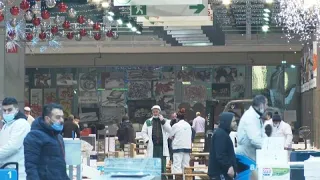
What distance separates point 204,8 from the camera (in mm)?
17906

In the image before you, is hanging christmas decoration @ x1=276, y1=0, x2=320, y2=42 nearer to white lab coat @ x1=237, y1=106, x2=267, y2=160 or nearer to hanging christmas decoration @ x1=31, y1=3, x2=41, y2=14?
hanging christmas decoration @ x1=31, y1=3, x2=41, y2=14

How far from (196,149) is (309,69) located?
335 inches

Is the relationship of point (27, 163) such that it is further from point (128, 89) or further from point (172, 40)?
point (128, 89)

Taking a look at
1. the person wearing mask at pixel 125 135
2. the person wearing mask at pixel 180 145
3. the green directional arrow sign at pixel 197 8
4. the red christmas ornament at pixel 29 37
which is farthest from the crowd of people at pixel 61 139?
the red christmas ornament at pixel 29 37

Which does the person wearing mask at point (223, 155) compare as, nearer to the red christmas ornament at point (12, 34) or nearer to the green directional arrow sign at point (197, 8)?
the green directional arrow sign at point (197, 8)

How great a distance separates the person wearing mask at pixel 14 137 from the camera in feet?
32.1

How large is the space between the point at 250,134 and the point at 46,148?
4145mm

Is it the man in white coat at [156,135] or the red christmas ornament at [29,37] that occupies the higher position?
the red christmas ornament at [29,37]

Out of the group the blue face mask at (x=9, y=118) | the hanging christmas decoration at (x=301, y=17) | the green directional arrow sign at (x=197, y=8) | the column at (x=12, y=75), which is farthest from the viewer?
the column at (x=12, y=75)

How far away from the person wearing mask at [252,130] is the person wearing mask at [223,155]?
1.65 feet

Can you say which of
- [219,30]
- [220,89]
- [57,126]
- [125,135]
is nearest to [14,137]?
[57,126]

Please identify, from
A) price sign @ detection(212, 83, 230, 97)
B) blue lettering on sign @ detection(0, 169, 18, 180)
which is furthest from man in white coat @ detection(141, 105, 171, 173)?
price sign @ detection(212, 83, 230, 97)

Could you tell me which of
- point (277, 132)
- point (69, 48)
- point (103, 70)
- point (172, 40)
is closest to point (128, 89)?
point (103, 70)

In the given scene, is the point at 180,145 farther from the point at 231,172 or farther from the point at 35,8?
the point at 231,172
